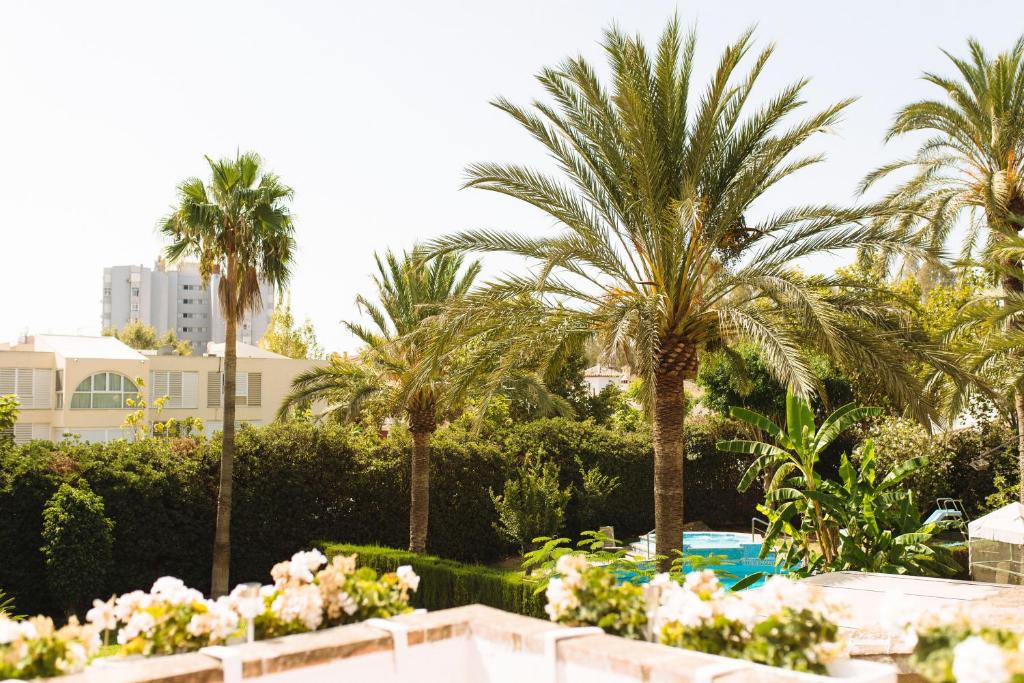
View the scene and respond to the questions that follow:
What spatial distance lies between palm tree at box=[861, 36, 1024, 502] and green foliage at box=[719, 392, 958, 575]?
4121 millimetres

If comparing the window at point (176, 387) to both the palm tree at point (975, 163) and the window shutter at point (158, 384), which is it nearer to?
the window shutter at point (158, 384)

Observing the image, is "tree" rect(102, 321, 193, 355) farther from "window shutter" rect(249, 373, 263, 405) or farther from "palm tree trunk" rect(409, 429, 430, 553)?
"palm tree trunk" rect(409, 429, 430, 553)

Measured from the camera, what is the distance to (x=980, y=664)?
2.41 metres

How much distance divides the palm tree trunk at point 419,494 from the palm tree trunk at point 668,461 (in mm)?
5672

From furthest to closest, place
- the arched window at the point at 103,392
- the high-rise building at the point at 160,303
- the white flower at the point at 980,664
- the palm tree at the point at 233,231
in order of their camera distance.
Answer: the high-rise building at the point at 160,303, the arched window at the point at 103,392, the palm tree at the point at 233,231, the white flower at the point at 980,664

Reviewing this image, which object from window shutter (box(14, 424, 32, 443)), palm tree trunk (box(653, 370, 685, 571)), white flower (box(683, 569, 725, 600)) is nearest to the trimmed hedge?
palm tree trunk (box(653, 370, 685, 571))

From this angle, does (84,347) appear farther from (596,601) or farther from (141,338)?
(141,338)

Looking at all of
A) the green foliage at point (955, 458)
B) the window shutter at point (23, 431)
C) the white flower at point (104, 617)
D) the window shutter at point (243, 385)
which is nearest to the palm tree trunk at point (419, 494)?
the green foliage at point (955, 458)

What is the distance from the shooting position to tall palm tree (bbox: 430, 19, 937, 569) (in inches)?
420

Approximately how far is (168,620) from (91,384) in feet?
133

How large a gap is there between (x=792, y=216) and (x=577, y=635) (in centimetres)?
837

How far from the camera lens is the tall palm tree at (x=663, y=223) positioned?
10656mm

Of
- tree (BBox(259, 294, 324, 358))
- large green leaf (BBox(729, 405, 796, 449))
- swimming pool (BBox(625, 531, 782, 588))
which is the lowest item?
Result: swimming pool (BBox(625, 531, 782, 588))

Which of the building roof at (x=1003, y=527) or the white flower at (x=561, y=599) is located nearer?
the white flower at (x=561, y=599)
